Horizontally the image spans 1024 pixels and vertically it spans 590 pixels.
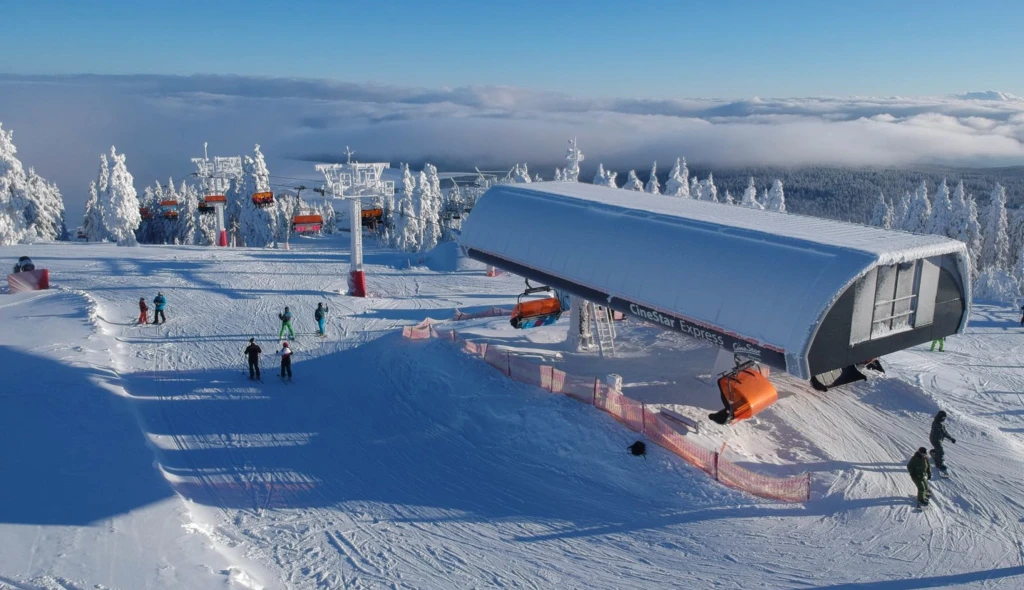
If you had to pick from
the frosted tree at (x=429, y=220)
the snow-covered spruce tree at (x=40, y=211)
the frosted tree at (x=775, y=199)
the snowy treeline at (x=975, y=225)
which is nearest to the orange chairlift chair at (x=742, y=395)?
the snowy treeline at (x=975, y=225)

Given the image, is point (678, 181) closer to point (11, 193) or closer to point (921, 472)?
point (11, 193)

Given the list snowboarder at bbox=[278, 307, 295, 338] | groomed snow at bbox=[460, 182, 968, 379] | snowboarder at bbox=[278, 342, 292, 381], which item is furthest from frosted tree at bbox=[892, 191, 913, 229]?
snowboarder at bbox=[278, 342, 292, 381]

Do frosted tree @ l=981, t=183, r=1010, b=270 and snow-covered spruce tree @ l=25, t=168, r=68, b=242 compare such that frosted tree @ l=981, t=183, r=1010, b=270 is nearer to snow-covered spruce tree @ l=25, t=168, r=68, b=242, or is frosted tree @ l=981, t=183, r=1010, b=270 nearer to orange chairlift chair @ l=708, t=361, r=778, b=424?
orange chairlift chair @ l=708, t=361, r=778, b=424

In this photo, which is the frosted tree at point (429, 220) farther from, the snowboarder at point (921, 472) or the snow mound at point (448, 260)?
the snowboarder at point (921, 472)

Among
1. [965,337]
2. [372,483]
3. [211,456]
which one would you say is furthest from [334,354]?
[965,337]

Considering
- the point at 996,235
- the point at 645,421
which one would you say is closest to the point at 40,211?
the point at 645,421
